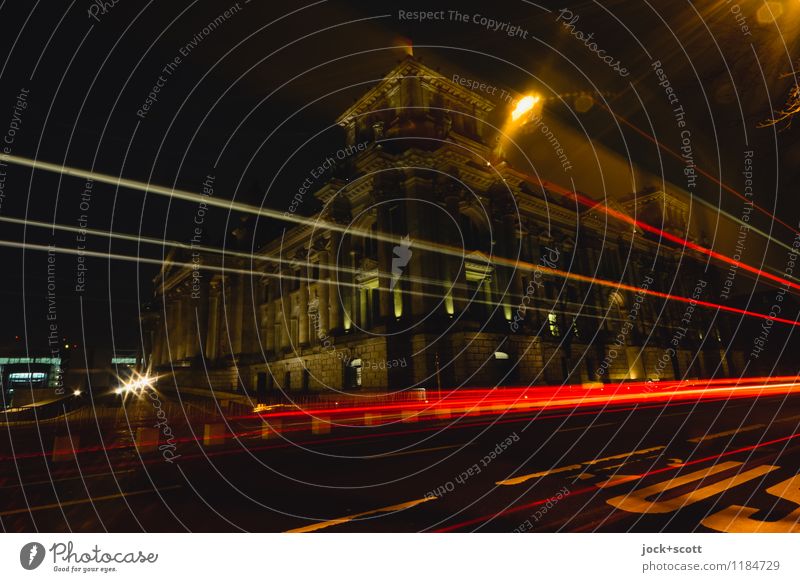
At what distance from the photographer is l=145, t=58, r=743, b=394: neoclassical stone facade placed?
29531 mm

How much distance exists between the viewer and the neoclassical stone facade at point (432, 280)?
29.5 metres

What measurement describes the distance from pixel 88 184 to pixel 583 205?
45.0 meters

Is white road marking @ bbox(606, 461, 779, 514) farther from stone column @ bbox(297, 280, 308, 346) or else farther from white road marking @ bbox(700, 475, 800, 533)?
stone column @ bbox(297, 280, 308, 346)

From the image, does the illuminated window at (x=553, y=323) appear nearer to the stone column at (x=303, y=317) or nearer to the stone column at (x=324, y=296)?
the stone column at (x=324, y=296)

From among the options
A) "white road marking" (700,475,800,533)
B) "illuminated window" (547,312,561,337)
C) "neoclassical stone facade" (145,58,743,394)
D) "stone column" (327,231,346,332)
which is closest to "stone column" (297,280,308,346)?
"neoclassical stone facade" (145,58,743,394)

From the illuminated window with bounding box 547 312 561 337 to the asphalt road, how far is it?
77.1ft

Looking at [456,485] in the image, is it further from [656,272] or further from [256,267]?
[656,272]

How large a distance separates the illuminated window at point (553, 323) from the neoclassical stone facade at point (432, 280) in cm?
17

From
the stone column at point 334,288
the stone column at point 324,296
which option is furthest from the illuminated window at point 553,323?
the stone column at point 324,296

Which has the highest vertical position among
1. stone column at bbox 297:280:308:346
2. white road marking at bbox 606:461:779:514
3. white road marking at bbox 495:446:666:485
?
stone column at bbox 297:280:308:346

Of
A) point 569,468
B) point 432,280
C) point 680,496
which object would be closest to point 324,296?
point 432,280

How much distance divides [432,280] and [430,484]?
73.4 ft

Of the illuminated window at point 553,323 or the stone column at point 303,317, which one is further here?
the stone column at point 303,317

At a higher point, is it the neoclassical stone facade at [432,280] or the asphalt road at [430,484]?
the neoclassical stone facade at [432,280]
